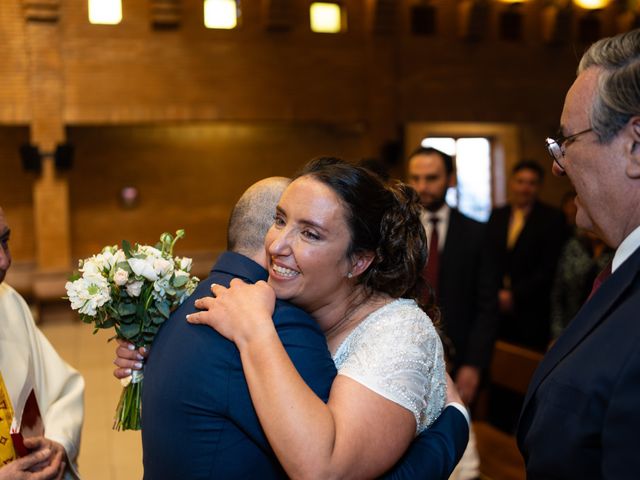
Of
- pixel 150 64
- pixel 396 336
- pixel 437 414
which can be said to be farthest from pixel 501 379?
pixel 150 64

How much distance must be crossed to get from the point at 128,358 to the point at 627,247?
4.83ft

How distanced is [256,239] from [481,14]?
12797 mm

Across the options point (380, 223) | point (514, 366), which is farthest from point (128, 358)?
point (514, 366)

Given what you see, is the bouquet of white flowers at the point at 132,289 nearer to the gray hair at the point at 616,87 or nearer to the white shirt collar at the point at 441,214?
the gray hair at the point at 616,87

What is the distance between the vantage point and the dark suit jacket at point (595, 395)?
142 centimetres

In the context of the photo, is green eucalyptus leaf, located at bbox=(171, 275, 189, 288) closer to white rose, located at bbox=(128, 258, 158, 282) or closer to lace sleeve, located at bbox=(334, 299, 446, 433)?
white rose, located at bbox=(128, 258, 158, 282)

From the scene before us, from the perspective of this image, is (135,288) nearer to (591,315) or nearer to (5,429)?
(5,429)

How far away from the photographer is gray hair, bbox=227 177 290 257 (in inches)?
91.2

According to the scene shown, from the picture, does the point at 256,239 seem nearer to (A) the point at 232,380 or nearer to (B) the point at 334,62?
(A) the point at 232,380

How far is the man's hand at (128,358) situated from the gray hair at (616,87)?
145cm

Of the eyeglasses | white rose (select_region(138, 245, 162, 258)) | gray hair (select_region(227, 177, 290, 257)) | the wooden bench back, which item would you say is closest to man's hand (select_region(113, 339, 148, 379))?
white rose (select_region(138, 245, 162, 258))

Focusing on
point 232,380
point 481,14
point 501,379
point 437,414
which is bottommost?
point 501,379

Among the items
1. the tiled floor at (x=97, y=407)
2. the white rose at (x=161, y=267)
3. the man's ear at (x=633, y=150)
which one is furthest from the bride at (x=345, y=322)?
the tiled floor at (x=97, y=407)

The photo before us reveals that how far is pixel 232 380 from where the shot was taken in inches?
71.9
